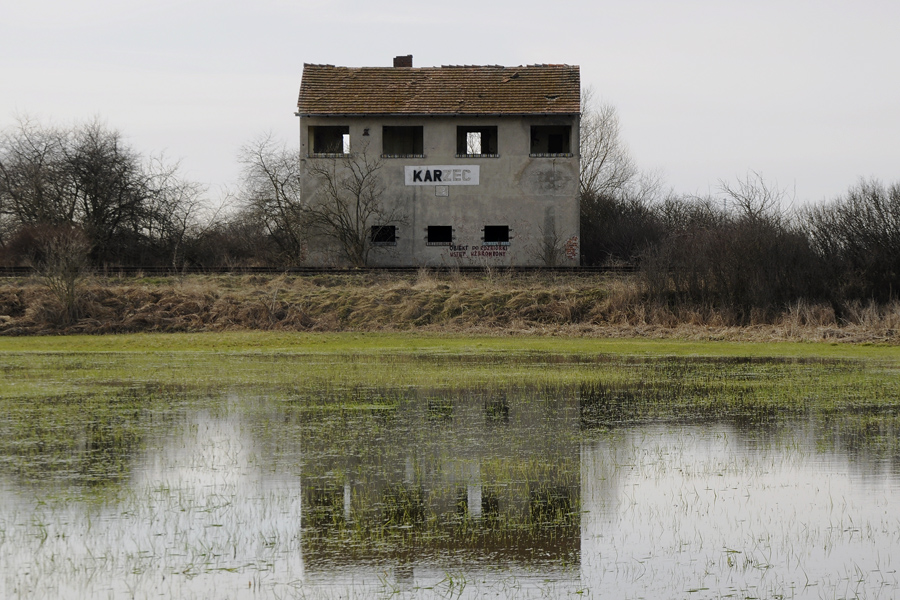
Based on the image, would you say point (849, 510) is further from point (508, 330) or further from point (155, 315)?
point (155, 315)

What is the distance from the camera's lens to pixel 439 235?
136 feet

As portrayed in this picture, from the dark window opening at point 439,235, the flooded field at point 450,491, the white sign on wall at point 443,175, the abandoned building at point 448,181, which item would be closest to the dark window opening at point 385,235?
the abandoned building at point 448,181

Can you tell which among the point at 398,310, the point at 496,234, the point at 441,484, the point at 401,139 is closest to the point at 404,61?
the point at 401,139

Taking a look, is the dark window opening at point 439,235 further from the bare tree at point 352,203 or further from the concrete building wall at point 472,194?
the bare tree at point 352,203

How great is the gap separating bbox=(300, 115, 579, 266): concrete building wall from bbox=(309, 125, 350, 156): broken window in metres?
1.05

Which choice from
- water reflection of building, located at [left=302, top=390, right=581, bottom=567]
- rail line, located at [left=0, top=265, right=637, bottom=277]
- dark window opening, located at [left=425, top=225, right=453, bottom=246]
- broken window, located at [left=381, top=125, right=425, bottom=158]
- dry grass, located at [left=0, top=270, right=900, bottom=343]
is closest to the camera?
water reflection of building, located at [left=302, top=390, right=581, bottom=567]

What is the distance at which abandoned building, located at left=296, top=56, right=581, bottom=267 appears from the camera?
40906mm

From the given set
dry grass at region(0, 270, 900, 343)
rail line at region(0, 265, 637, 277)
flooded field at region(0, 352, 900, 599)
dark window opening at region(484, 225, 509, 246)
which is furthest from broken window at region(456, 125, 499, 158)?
flooded field at region(0, 352, 900, 599)

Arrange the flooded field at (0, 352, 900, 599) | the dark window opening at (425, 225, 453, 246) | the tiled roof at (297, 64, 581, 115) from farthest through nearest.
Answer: the dark window opening at (425, 225, 453, 246), the tiled roof at (297, 64, 581, 115), the flooded field at (0, 352, 900, 599)

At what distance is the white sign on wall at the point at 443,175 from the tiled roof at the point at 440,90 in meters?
2.37

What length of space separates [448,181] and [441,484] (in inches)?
1291

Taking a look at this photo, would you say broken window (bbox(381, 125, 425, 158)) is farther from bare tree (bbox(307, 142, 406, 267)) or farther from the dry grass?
the dry grass

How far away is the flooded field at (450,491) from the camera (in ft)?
21.5

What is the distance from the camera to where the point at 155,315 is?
31.8 metres
